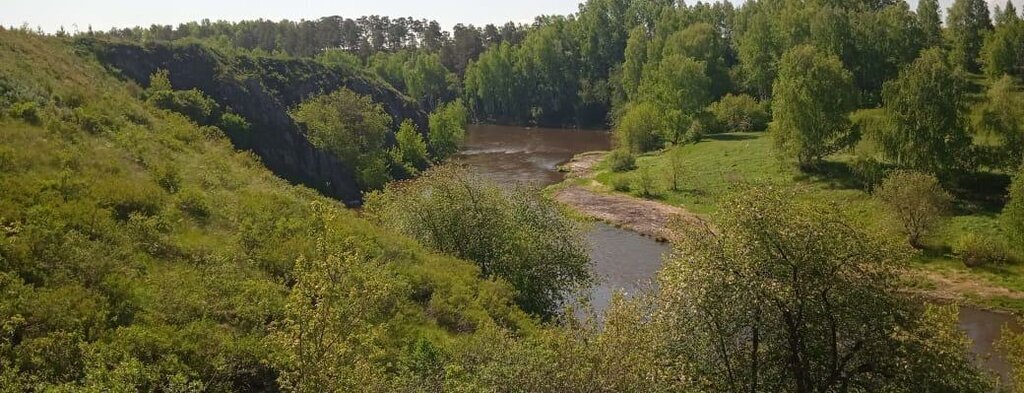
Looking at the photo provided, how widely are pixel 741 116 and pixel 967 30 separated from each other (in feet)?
165

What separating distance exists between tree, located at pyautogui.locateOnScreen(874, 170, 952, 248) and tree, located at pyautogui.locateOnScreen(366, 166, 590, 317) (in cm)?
2815

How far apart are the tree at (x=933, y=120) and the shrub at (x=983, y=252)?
10.7 metres

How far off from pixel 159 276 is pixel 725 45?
12936 cm

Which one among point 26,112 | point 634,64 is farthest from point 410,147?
point 634,64

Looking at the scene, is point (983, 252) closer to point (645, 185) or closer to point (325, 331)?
point (645, 185)

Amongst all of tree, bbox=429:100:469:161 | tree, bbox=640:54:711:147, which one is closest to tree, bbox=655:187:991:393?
tree, bbox=429:100:469:161

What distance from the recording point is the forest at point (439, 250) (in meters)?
17.1

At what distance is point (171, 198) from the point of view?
3014cm

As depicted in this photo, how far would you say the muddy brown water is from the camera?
129 ft

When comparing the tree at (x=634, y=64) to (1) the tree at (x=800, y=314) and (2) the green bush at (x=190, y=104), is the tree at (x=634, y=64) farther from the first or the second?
(1) the tree at (x=800, y=314)

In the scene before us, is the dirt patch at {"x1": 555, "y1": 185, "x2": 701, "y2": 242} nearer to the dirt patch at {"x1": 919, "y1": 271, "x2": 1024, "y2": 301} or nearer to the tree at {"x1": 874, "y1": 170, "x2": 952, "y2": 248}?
the tree at {"x1": 874, "y1": 170, "x2": 952, "y2": 248}

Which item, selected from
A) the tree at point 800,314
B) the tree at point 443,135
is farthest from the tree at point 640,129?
the tree at point 800,314

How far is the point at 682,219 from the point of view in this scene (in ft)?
75.6

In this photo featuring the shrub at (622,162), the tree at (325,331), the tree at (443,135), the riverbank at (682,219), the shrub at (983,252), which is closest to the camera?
the tree at (325,331)
